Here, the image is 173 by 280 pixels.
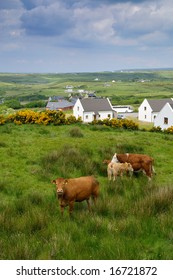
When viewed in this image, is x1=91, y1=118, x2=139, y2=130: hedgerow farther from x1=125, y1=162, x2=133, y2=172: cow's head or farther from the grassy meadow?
x1=125, y1=162, x2=133, y2=172: cow's head

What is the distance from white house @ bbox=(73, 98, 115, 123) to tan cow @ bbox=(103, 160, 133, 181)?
215 feet

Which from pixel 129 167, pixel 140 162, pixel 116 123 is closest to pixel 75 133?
pixel 116 123

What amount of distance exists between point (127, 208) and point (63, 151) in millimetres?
7956

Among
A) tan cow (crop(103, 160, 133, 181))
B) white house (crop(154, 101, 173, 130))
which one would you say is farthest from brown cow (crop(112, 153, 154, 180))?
white house (crop(154, 101, 173, 130))

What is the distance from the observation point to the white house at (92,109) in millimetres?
80312

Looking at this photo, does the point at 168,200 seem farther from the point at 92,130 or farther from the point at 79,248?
the point at 92,130

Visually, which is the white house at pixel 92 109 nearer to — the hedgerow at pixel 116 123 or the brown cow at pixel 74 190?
→ the hedgerow at pixel 116 123

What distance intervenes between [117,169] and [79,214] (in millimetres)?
5246

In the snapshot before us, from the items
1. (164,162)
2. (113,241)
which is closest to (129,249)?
(113,241)

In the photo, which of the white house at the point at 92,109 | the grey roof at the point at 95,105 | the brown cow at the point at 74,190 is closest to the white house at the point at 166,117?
the white house at the point at 92,109

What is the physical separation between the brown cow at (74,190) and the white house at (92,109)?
69.5 m

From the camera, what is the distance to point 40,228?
7910 millimetres

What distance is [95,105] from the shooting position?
81.8 metres
